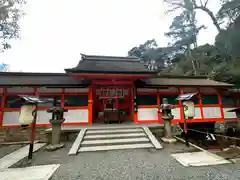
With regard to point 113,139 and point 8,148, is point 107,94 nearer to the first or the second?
point 113,139

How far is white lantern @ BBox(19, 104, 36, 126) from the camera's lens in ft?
12.2

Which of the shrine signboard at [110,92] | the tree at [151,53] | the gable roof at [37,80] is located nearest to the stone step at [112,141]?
the shrine signboard at [110,92]

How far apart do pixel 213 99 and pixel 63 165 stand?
882 cm

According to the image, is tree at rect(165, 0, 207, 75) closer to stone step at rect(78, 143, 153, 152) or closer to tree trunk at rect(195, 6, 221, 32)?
tree trunk at rect(195, 6, 221, 32)

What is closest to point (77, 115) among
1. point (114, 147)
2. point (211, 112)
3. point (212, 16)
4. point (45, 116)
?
point (45, 116)

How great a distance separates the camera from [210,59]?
50.8 ft

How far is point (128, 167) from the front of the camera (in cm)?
315

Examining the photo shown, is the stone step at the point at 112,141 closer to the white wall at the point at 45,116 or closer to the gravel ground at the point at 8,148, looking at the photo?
the white wall at the point at 45,116

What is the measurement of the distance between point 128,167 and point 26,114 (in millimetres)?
3359

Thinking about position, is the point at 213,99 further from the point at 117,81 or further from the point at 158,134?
the point at 117,81

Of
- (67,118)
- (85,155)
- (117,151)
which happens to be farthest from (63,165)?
(67,118)

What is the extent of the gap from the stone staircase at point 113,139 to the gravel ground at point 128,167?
0.25 m

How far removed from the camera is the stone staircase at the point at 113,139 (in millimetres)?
4344

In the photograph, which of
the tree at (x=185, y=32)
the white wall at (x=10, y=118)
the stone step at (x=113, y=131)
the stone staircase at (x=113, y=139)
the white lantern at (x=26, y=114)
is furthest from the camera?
the tree at (x=185, y=32)
